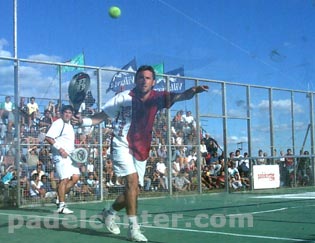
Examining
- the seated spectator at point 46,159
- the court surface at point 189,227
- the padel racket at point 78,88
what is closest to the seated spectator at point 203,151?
the padel racket at point 78,88

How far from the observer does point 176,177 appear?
1711 cm

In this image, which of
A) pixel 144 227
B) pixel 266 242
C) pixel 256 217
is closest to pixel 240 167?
pixel 256 217

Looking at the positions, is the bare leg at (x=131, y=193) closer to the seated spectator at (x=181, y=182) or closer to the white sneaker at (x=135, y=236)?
the white sneaker at (x=135, y=236)

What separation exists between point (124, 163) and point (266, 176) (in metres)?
13.0

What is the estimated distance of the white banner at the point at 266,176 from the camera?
18641mm

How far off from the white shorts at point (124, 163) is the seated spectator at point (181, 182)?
10.3 metres

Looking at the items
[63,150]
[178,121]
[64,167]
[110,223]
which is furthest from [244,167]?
[110,223]

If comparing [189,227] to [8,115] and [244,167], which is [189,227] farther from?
[244,167]

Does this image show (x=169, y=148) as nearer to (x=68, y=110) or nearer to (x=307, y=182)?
(x=68, y=110)

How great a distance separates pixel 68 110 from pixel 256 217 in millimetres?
5135

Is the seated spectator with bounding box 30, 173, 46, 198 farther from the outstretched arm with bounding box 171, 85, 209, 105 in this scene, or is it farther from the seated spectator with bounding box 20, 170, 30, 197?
the outstretched arm with bounding box 171, 85, 209, 105

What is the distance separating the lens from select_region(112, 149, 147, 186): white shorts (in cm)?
664

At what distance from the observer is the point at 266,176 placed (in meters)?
18.9

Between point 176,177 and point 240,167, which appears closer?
point 176,177
